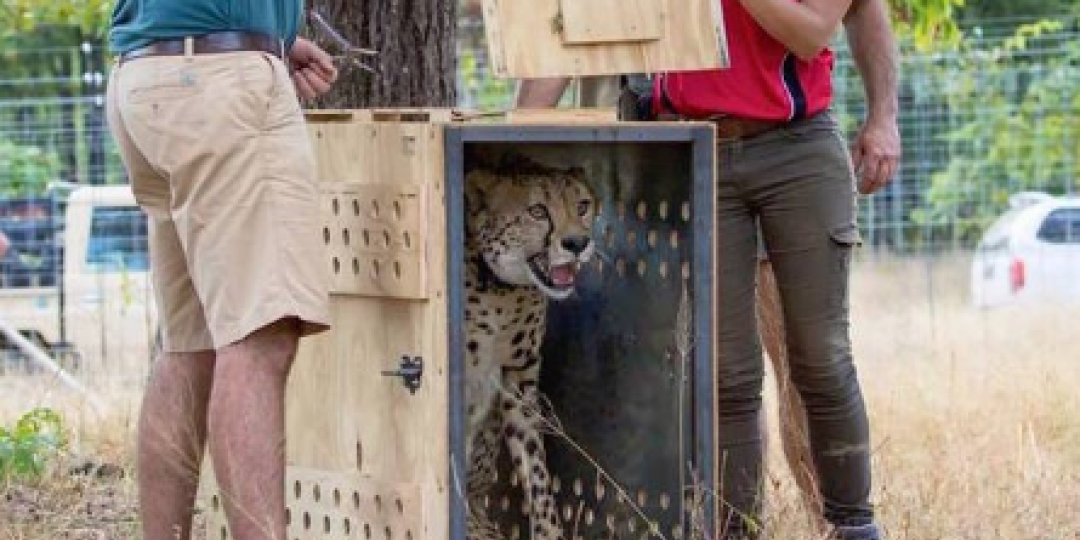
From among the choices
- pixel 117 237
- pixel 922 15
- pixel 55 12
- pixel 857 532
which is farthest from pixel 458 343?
pixel 117 237

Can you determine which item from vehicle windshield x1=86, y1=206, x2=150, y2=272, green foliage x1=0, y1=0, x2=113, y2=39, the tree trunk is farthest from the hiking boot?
vehicle windshield x1=86, y1=206, x2=150, y2=272

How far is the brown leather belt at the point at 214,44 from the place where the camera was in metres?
4.47

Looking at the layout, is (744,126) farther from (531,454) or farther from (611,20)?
(531,454)

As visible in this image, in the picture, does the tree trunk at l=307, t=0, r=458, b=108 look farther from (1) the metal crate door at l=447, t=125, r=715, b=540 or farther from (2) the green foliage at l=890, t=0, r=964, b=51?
(2) the green foliage at l=890, t=0, r=964, b=51

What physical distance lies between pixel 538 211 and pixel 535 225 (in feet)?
0.11

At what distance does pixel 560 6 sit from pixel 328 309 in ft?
2.62

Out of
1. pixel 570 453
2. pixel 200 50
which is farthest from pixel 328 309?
pixel 570 453

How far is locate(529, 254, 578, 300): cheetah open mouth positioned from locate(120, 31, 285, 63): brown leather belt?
85 cm

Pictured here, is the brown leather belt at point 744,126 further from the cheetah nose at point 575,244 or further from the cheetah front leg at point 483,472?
the cheetah front leg at point 483,472

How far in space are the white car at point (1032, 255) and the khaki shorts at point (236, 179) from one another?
13851mm

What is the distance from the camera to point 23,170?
17062mm

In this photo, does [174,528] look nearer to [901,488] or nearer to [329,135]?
[329,135]

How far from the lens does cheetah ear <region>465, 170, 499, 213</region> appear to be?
16.8 feet

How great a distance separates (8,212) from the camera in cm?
1727
